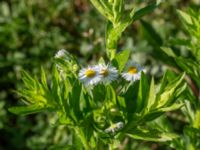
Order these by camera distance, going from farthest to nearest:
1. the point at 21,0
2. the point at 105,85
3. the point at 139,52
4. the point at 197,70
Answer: the point at 21,0
the point at 139,52
the point at 197,70
the point at 105,85

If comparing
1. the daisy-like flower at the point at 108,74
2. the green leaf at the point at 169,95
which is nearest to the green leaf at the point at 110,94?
the daisy-like flower at the point at 108,74

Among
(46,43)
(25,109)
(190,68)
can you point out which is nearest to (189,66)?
(190,68)

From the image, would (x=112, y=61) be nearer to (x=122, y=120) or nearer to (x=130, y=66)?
(x=130, y=66)

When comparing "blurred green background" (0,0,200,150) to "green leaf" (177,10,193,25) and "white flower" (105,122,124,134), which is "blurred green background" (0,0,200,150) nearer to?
"green leaf" (177,10,193,25)

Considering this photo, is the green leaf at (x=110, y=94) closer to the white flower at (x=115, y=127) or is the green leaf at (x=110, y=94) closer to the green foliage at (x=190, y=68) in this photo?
the white flower at (x=115, y=127)

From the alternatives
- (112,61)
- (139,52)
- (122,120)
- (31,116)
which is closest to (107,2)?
(112,61)

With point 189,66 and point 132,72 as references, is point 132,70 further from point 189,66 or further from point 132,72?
point 189,66
